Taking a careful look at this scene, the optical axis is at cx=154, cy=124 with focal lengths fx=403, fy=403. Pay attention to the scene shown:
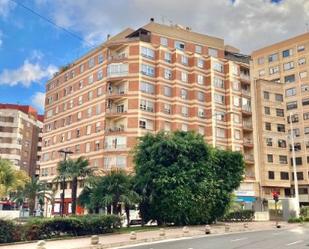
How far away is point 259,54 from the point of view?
8325cm

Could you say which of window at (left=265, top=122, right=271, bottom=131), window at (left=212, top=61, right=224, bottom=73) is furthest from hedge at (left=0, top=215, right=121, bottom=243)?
window at (left=265, top=122, right=271, bottom=131)

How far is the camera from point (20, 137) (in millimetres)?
93562

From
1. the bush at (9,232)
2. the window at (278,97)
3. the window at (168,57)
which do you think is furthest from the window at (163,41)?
the bush at (9,232)

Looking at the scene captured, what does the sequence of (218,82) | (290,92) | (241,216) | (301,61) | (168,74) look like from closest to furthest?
1. (241,216)
2. (168,74)
3. (218,82)
4. (301,61)
5. (290,92)

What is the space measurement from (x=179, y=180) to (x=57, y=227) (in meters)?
12.5

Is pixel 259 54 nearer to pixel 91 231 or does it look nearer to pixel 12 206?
pixel 12 206

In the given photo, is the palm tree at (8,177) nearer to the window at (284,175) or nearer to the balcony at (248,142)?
the balcony at (248,142)

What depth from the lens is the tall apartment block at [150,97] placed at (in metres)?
56.5

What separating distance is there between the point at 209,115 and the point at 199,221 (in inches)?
1171

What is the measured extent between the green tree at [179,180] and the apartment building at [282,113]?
99.5 ft

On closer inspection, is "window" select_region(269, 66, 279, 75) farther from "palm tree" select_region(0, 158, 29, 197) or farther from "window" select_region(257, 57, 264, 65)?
"palm tree" select_region(0, 158, 29, 197)

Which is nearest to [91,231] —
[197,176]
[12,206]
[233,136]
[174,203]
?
[174,203]

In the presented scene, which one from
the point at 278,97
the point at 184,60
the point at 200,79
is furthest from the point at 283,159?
the point at 184,60

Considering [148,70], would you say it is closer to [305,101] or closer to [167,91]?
[167,91]
